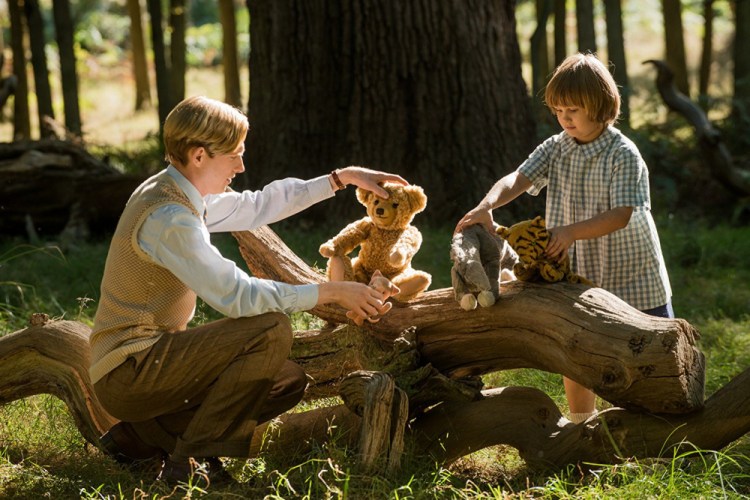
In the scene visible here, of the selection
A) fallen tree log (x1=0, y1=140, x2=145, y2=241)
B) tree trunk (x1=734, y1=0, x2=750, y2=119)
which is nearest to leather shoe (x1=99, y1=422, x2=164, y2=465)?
fallen tree log (x1=0, y1=140, x2=145, y2=241)

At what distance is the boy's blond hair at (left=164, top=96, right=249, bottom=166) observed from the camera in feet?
12.6

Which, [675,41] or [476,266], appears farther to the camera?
[675,41]

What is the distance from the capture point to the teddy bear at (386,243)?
14.7 ft

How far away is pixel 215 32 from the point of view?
26641 mm

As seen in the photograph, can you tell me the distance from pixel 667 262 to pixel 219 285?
16.2 feet

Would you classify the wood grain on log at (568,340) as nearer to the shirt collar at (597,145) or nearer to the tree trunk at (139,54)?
the shirt collar at (597,145)

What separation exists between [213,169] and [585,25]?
281 inches

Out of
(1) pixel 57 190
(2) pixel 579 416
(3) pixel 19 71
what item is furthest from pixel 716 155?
(3) pixel 19 71

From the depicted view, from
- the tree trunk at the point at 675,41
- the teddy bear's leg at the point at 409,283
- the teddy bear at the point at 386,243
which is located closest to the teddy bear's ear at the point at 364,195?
the teddy bear at the point at 386,243

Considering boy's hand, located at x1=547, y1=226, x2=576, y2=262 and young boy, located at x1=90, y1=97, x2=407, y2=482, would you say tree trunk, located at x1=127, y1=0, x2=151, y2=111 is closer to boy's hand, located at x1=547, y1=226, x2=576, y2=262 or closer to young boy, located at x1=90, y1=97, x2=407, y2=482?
young boy, located at x1=90, y1=97, x2=407, y2=482

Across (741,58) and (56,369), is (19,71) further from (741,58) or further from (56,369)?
(56,369)

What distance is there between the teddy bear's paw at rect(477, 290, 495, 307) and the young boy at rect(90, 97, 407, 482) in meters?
0.37

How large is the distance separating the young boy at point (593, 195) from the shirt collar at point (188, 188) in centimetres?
109

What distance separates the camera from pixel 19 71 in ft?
40.7
